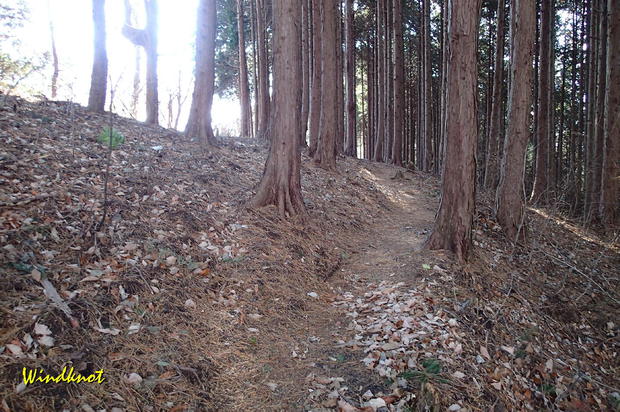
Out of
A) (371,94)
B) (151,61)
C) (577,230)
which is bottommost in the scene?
(577,230)

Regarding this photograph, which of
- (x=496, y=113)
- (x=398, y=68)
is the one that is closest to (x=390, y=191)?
(x=496, y=113)

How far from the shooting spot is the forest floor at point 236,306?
2.77m

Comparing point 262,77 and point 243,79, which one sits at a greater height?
point 243,79

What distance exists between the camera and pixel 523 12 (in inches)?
273

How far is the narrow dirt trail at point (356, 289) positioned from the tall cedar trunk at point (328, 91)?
7.42 ft

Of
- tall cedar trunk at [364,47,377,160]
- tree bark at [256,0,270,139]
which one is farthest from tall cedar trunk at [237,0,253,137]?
tall cedar trunk at [364,47,377,160]

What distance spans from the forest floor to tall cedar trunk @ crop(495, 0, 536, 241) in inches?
36.8

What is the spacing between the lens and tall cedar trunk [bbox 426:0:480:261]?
527cm

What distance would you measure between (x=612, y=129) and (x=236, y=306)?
1028 centimetres

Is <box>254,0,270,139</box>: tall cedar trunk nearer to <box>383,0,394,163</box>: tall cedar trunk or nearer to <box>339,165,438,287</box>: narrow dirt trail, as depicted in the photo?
<box>339,165,438,287</box>: narrow dirt trail

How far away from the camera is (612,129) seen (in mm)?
9055

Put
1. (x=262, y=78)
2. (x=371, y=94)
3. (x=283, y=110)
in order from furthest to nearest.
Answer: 1. (x=371, y=94)
2. (x=262, y=78)
3. (x=283, y=110)

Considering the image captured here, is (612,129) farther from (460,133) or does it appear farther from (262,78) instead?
(262,78)

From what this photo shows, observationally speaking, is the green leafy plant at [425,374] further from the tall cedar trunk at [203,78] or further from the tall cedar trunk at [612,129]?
the tall cedar trunk at [612,129]
